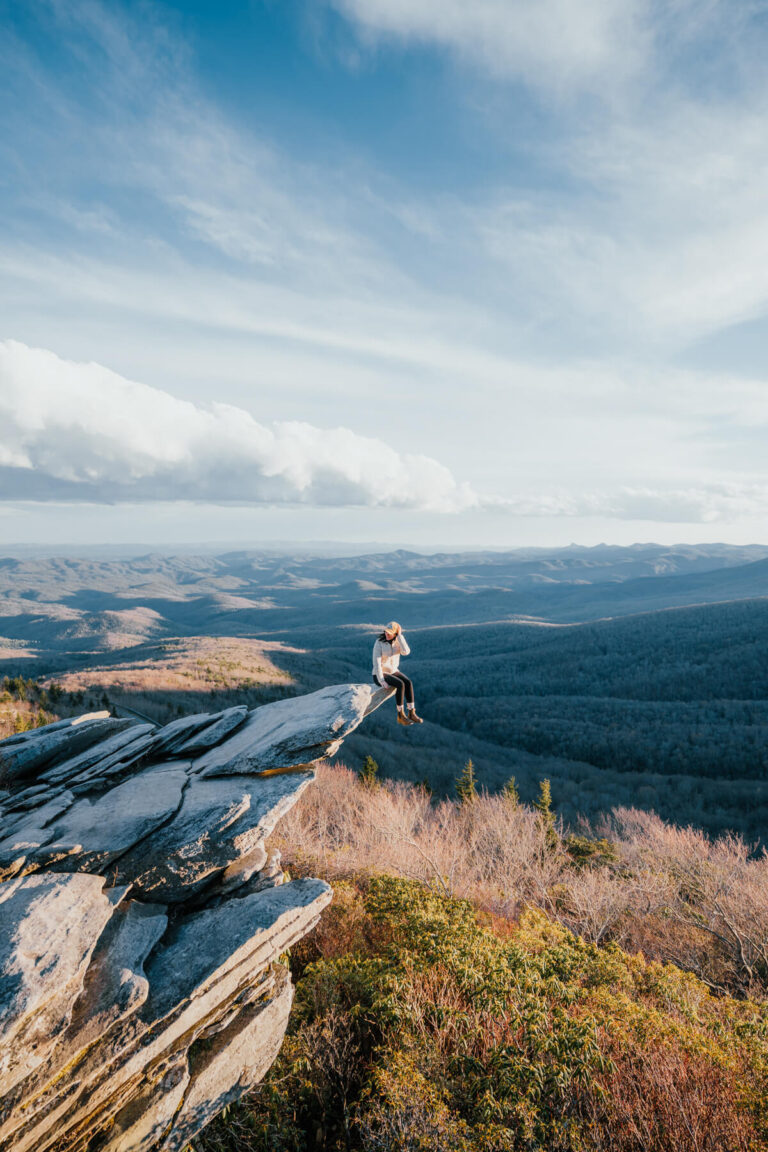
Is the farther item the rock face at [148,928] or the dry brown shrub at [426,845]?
the dry brown shrub at [426,845]

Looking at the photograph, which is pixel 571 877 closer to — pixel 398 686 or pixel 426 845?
pixel 426 845

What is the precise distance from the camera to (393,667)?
52.2 ft

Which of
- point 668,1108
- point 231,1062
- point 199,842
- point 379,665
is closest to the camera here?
point 668,1108

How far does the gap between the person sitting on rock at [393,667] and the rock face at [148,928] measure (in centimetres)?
86

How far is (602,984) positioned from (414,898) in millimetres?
6086

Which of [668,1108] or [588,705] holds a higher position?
[668,1108]

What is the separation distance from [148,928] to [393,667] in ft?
30.0

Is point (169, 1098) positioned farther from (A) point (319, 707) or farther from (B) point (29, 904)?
(A) point (319, 707)

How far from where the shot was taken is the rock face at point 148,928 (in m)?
7.22

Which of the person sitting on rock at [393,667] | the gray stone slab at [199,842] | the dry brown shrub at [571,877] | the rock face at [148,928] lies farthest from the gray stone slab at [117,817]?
the dry brown shrub at [571,877]

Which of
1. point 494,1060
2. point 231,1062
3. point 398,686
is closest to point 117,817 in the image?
point 231,1062

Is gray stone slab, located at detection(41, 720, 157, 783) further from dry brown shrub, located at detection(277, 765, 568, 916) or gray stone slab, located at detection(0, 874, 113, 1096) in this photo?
dry brown shrub, located at detection(277, 765, 568, 916)

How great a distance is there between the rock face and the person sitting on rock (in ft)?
2.83

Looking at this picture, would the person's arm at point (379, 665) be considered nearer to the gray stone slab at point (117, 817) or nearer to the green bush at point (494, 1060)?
the gray stone slab at point (117, 817)
